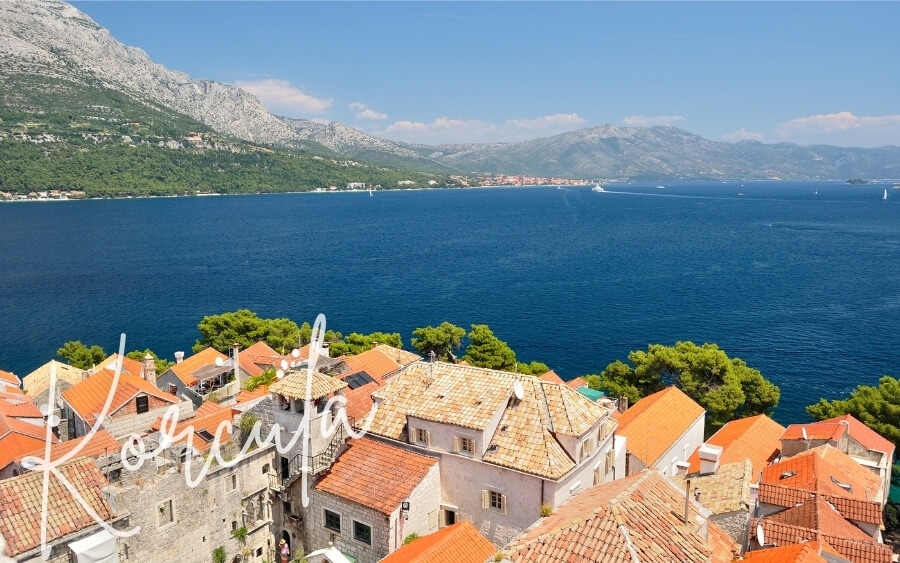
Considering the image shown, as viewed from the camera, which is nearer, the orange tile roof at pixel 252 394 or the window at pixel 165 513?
the window at pixel 165 513

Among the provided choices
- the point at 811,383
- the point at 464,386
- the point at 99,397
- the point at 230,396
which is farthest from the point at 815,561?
the point at 811,383

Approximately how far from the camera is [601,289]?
10750cm

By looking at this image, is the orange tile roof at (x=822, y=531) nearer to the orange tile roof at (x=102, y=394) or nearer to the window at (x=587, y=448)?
the window at (x=587, y=448)

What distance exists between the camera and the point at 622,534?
15.2 m

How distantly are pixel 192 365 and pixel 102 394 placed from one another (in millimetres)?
19092

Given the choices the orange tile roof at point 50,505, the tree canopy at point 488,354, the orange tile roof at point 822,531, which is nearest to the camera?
the orange tile roof at point 50,505

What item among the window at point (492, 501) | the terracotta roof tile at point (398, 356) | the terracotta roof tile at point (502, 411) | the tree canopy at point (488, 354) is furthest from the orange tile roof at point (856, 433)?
the tree canopy at point (488, 354)

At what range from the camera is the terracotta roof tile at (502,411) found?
77.1 ft

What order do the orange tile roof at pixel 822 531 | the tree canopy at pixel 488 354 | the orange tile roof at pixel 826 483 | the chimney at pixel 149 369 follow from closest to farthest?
the orange tile roof at pixel 822 531, the orange tile roof at pixel 826 483, the chimney at pixel 149 369, the tree canopy at pixel 488 354

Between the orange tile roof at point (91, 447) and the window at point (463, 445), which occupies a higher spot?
the window at point (463, 445)

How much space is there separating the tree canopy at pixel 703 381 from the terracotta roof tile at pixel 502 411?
22.8 metres

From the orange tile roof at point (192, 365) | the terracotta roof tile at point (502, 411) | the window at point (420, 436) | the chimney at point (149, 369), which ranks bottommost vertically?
the orange tile roof at point (192, 365)

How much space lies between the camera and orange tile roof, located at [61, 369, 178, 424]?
97.5ft

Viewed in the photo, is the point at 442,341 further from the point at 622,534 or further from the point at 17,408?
the point at 622,534
